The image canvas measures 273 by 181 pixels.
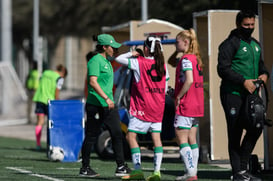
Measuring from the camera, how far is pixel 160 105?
37.3 ft

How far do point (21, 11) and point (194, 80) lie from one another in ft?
131

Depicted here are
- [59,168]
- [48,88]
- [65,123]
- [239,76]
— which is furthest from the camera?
[48,88]

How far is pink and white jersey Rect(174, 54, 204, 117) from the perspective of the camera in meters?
11.1

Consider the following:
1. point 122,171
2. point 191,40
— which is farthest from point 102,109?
point 191,40

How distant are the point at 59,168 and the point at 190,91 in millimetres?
3367

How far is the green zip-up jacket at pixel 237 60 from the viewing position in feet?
34.7

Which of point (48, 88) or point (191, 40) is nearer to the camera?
point (191, 40)

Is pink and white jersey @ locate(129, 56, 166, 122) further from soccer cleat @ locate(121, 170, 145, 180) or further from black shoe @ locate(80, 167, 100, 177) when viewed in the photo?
black shoe @ locate(80, 167, 100, 177)

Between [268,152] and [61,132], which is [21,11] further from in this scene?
[268,152]

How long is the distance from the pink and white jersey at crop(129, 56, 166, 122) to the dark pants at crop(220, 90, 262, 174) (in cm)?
96

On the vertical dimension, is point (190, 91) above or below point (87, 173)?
above

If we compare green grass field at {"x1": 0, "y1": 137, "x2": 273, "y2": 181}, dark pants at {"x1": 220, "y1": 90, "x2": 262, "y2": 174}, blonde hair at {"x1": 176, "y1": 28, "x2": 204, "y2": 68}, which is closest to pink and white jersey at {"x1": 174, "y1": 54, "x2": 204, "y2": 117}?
blonde hair at {"x1": 176, "y1": 28, "x2": 204, "y2": 68}

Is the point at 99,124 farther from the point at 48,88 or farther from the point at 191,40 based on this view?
the point at 48,88

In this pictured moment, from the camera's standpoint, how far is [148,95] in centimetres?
1133
